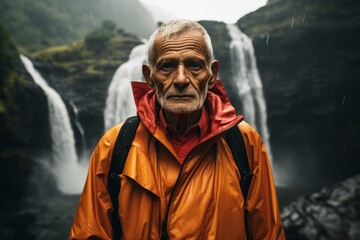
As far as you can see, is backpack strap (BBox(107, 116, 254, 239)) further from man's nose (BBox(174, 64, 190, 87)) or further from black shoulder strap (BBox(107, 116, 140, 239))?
man's nose (BBox(174, 64, 190, 87))

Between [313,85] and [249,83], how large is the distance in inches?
170

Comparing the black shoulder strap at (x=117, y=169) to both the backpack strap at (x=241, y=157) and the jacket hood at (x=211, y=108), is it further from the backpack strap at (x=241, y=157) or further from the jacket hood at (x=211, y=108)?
the backpack strap at (x=241, y=157)

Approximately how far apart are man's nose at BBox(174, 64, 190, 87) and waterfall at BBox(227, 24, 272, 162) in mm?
17949

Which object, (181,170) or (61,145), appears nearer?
(181,170)

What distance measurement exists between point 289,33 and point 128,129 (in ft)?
70.4

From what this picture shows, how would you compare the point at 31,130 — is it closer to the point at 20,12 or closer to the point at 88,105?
the point at 88,105

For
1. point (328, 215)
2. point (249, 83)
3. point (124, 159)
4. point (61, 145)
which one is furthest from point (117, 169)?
point (249, 83)

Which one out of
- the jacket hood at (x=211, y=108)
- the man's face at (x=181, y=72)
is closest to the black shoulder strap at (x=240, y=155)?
the jacket hood at (x=211, y=108)

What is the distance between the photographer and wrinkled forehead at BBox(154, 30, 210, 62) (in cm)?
181

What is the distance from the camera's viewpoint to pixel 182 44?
181 centimetres

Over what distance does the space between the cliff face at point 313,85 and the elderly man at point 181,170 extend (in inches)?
754

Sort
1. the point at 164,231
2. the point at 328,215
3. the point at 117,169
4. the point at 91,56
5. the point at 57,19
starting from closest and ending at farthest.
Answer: the point at 164,231
the point at 117,169
the point at 328,215
the point at 91,56
the point at 57,19

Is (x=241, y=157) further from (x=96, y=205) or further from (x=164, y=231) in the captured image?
(x=96, y=205)

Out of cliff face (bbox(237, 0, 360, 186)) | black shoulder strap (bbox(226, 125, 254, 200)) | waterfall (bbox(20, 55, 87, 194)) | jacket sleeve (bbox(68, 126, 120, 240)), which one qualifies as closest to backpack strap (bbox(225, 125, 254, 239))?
black shoulder strap (bbox(226, 125, 254, 200))
